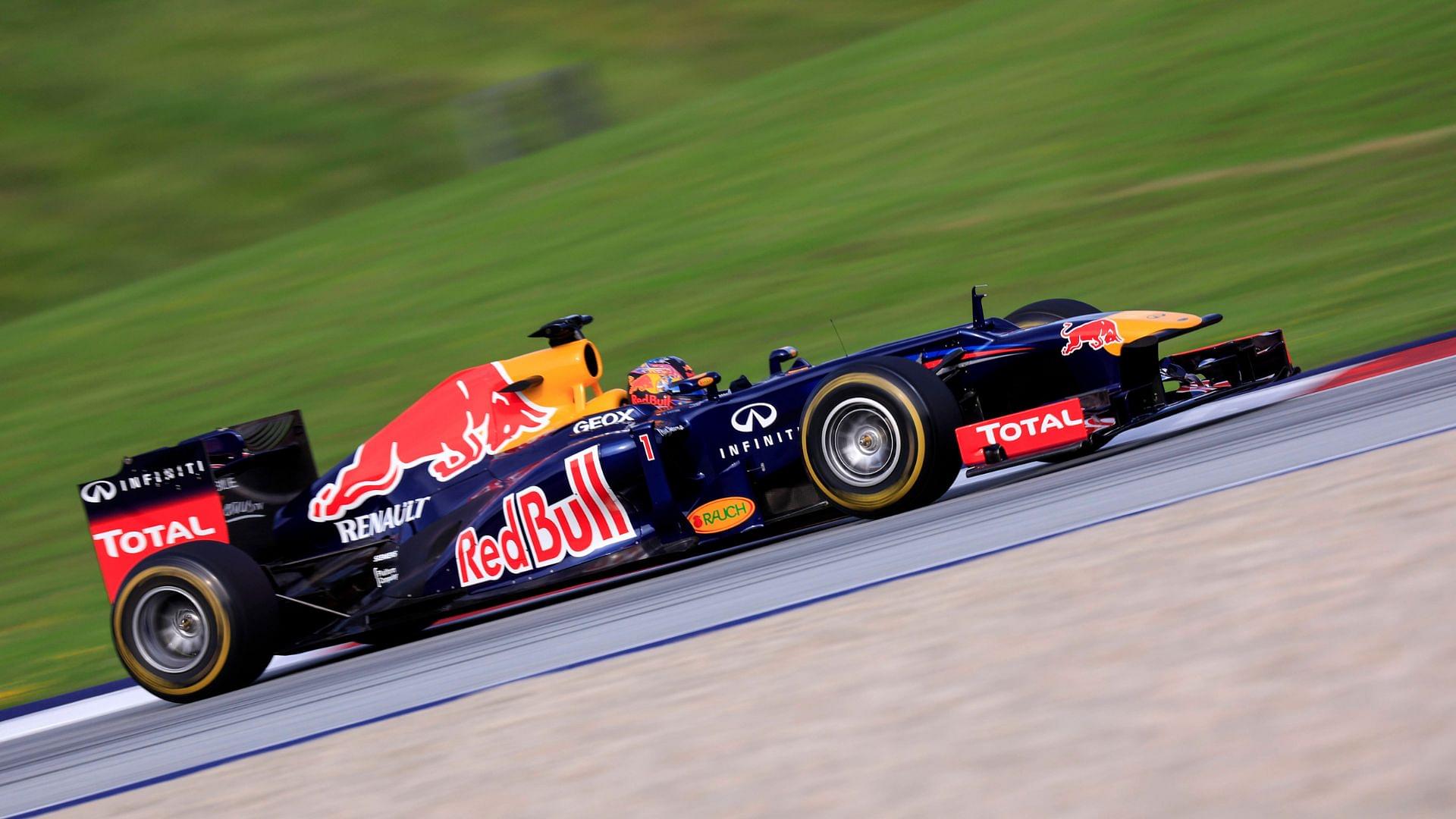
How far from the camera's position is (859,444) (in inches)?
253

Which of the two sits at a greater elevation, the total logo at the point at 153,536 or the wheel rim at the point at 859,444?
the total logo at the point at 153,536

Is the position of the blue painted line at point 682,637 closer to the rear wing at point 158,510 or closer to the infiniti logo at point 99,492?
the rear wing at point 158,510

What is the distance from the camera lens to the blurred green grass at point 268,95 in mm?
35844

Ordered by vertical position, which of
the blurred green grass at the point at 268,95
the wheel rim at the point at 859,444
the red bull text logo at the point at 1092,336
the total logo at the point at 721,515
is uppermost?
the blurred green grass at the point at 268,95

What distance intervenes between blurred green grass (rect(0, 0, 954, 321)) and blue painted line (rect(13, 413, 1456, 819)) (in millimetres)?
30006

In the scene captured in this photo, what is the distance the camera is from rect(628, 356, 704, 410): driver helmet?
744 centimetres


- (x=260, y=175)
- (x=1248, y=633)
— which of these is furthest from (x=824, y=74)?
(x=260, y=175)

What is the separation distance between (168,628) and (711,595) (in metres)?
2.61

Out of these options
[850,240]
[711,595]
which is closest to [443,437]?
[711,595]

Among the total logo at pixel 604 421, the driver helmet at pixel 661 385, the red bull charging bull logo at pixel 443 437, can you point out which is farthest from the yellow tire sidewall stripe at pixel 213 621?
the driver helmet at pixel 661 385

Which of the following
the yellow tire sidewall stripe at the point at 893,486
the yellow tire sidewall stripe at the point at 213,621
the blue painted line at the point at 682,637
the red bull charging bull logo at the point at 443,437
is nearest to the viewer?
the blue painted line at the point at 682,637

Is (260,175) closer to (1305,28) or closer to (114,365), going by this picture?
(114,365)

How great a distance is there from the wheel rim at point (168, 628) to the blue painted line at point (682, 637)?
6.43ft

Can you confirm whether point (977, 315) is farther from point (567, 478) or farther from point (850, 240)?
point (850, 240)
